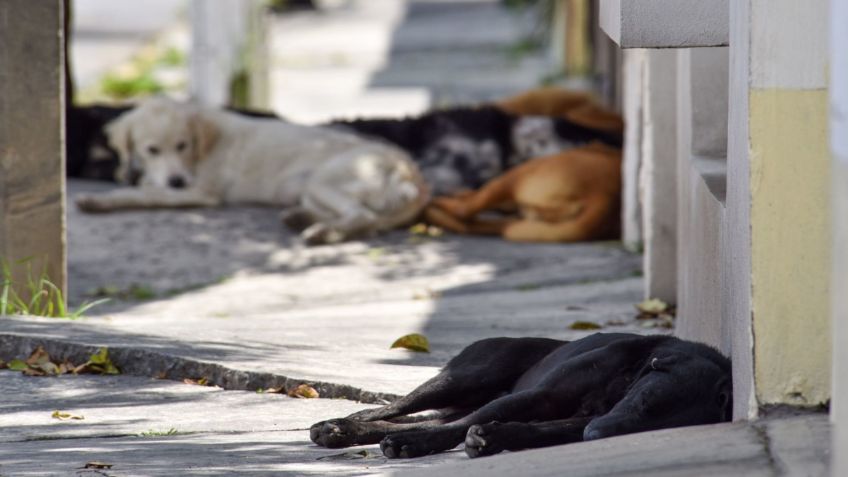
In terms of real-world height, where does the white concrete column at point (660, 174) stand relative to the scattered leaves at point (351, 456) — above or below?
above

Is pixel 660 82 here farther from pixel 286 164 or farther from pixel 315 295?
pixel 286 164

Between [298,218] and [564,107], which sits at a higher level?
[564,107]

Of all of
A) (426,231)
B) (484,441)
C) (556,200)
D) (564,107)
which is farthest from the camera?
(564,107)

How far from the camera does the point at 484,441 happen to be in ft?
12.4

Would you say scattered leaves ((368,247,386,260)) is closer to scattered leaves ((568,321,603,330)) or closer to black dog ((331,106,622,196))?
black dog ((331,106,622,196))

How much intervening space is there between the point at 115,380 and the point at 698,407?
217 cm

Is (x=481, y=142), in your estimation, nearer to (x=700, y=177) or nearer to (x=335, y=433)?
(x=700, y=177)

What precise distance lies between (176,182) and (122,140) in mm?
511

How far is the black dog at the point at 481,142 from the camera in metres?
10.2

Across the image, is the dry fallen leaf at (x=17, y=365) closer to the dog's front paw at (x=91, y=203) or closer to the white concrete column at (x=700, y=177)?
the white concrete column at (x=700, y=177)

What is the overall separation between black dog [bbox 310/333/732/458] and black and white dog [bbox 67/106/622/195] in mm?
5766

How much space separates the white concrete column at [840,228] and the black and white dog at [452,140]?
699cm

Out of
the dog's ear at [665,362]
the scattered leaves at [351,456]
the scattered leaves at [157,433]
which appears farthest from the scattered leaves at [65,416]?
the dog's ear at [665,362]

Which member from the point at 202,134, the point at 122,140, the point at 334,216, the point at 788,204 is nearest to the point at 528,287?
the point at 334,216
